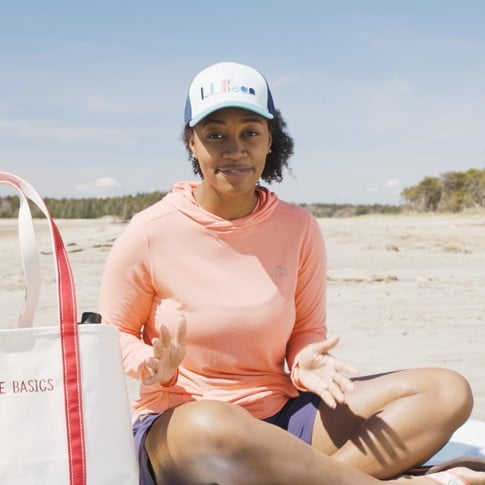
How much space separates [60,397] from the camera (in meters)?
1.61

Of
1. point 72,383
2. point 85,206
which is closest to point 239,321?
point 72,383

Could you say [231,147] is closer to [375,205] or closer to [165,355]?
[165,355]

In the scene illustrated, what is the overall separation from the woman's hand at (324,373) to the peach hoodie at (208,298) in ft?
0.25

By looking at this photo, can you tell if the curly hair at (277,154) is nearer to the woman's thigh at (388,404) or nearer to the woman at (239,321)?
the woman at (239,321)

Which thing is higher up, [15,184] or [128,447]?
[15,184]

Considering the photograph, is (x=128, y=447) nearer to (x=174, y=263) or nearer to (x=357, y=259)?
(x=174, y=263)

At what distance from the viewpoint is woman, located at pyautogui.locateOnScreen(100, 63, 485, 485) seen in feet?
7.02

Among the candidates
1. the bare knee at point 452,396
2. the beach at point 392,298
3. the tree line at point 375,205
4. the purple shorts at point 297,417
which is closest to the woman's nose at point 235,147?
the purple shorts at point 297,417

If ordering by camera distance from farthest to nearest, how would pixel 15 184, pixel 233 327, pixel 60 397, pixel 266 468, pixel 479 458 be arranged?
pixel 479 458
pixel 233 327
pixel 266 468
pixel 15 184
pixel 60 397

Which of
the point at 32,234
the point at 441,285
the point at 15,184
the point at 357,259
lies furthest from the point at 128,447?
the point at 357,259

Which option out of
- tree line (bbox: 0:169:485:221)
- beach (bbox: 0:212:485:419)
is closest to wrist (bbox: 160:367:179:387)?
beach (bbox: 0:212:485:419)

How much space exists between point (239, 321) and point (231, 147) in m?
0.51

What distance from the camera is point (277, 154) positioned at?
2.54 meters

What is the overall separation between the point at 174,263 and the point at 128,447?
0.63m
